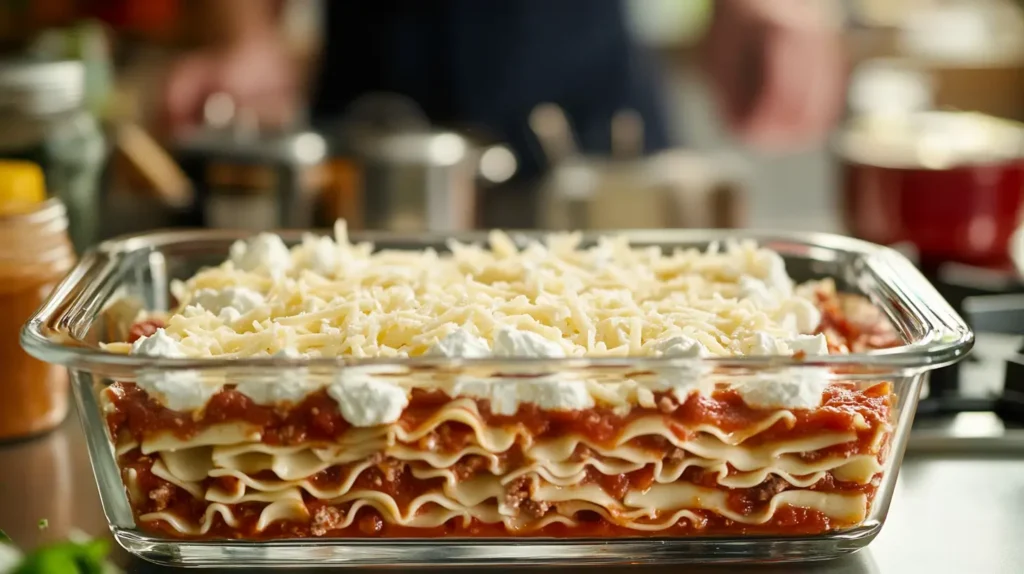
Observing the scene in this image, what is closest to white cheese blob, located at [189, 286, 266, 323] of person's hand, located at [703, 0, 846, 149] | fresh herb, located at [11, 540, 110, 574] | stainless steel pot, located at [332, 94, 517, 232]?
fresh herb, located at [11, 540, 110, 574]

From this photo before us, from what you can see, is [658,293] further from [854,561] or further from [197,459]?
[197,459]

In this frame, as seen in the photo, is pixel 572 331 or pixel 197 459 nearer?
pixel 197 459

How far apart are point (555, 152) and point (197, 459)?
57.8 inches

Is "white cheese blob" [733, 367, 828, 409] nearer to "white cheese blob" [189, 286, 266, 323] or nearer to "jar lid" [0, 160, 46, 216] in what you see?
"white cheese blob" [189, 286, 266, 323]

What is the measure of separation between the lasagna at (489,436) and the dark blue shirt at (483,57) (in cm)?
193

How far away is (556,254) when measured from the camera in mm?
1204

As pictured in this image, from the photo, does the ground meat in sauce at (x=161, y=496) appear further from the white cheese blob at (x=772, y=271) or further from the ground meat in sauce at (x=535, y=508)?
the white cheese blob at (x=772, y=271)

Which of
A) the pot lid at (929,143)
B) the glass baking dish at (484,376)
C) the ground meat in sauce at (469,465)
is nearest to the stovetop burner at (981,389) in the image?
the glass baking dish at (484,376)

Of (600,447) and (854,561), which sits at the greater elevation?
(600,447)

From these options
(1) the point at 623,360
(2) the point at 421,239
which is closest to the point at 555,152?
(2) the point at 421,239

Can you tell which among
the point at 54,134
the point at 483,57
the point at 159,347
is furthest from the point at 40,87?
the point at 483,57

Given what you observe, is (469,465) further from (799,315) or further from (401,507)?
(799,315)

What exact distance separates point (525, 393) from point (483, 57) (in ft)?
6.78

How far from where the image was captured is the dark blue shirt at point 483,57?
279 cm
